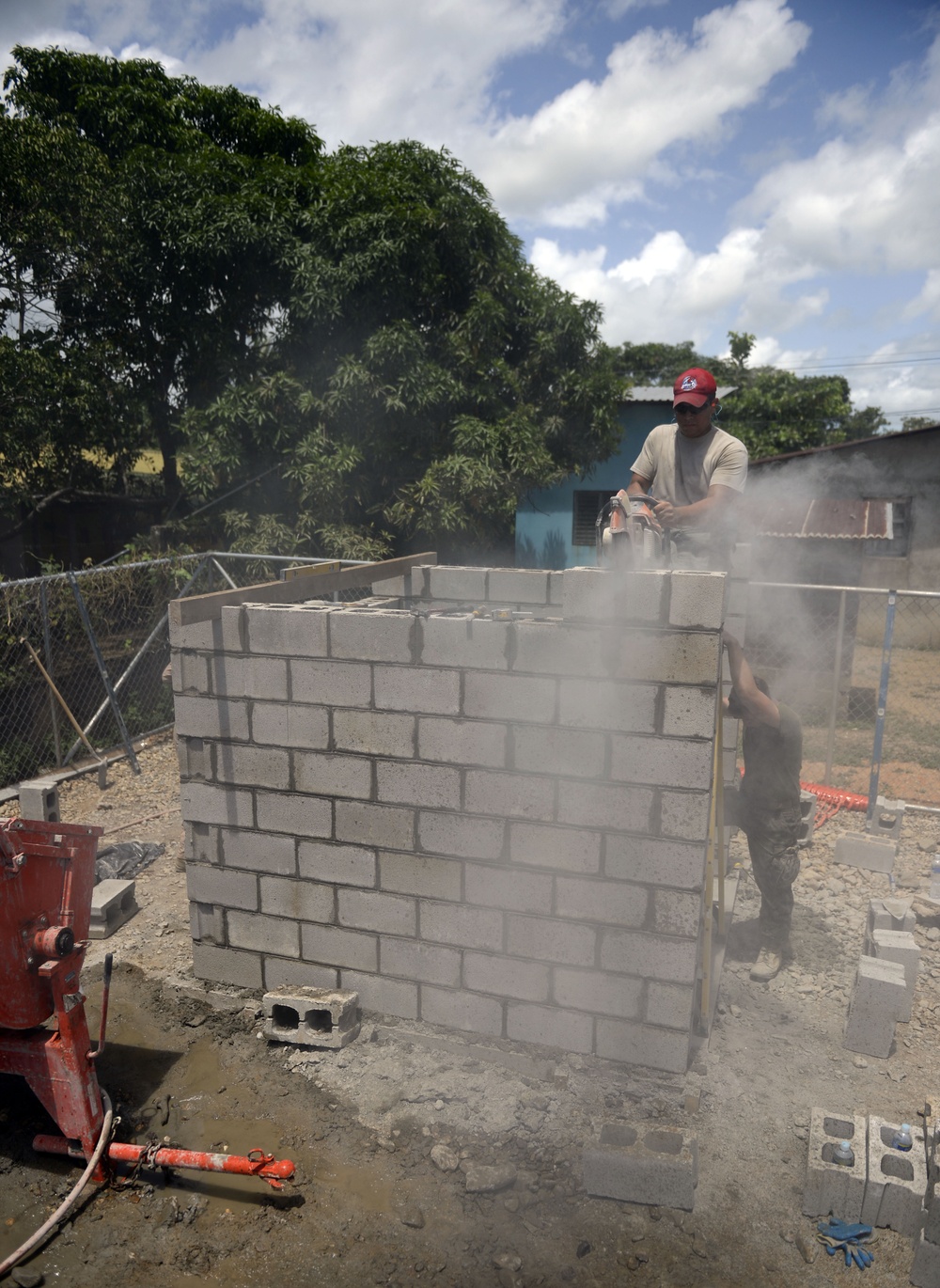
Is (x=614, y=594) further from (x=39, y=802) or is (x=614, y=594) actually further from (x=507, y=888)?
(x=39, y=802)

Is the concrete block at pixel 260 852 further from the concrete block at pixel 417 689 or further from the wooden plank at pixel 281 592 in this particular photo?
the wooden plank at pixel 281 592

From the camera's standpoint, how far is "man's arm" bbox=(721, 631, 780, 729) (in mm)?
4938

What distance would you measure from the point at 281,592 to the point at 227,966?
7.32ft

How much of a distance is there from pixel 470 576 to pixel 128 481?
45.3 ft

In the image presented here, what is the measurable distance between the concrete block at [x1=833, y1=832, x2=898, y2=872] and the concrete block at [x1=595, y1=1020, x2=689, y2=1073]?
10.8 feet

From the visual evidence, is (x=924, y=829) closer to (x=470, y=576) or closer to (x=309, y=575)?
(x=470, y=576)

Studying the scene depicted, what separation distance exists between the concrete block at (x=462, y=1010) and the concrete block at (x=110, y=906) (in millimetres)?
2410

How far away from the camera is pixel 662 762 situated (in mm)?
3949

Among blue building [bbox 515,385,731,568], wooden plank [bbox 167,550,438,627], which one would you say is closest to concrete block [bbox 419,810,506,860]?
wooden plank [bbox 167,550,438,627]

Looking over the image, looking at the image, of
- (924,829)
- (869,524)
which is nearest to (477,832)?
(924,829)

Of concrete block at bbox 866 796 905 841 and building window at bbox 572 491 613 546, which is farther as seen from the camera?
building window at bbox 572 491 613 546

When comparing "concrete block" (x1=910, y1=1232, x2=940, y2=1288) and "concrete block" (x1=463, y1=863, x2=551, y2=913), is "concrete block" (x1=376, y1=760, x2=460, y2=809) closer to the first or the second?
"concrete block" (x1=463, y1=863, x2=551, y2=913)

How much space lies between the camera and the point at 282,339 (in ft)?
49.3

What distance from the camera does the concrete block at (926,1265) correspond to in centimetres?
311
